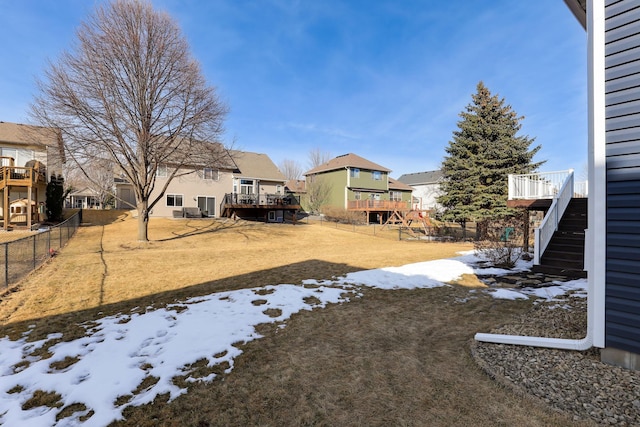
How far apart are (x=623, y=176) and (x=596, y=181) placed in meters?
0.24

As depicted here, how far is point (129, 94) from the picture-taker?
1454 centimetres

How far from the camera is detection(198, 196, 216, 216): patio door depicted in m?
27.9

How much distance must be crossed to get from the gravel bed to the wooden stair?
451 cm

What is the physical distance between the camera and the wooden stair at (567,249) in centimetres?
831

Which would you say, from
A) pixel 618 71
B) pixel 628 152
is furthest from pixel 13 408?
pixel 618 71

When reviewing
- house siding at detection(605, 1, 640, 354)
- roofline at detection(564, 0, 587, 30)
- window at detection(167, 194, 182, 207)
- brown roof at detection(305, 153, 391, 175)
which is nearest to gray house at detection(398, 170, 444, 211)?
brown roof at detection(305, 153, 391, 175)

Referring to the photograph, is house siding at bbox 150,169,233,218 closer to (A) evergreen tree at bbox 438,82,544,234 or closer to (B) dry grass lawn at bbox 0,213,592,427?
(B) dry grass lawn at bbox 0,213,592,427

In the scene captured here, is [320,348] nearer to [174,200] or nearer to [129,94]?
[129,94]

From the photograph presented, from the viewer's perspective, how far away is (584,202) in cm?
1037

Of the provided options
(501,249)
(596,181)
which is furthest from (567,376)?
(501,249)

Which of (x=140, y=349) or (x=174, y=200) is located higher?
(x=174, y=200)

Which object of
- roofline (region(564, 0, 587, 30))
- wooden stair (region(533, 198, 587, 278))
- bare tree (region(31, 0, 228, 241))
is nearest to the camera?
roofline (region(564, 0, 587, 30))

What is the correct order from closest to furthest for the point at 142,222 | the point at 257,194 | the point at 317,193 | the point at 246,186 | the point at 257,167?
the point at 142,222, the point at 257,194, the point at 246,186, the point at 257,167, the point at 317,193

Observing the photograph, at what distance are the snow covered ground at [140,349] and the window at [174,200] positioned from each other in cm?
2273
